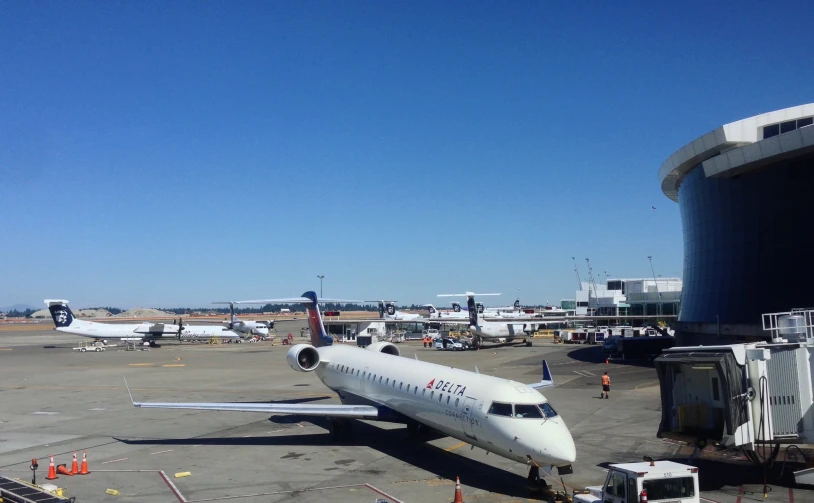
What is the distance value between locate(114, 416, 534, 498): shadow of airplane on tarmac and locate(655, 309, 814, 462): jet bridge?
186 inches

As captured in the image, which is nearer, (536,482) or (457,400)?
(536,482)

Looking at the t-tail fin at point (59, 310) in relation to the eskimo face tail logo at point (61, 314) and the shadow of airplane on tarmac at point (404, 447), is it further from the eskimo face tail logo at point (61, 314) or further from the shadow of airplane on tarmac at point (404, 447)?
the shadow of airplane on tarmac at point (404, 447)

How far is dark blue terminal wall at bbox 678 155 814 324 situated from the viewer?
4056 centimetres

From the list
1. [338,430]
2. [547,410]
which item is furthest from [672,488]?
[338,430]

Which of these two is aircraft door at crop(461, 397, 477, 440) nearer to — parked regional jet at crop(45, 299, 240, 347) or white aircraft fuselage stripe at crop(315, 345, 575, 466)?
white aircraft fuselage stripe at crop(315, 345, 575, 466)

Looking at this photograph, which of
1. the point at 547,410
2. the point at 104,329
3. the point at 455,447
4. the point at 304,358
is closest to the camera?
the point at 547,410

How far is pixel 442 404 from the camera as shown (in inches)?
765

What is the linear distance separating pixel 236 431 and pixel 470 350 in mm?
53977

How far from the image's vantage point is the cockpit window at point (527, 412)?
16.5 meters

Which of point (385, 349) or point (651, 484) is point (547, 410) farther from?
point (385, 349)

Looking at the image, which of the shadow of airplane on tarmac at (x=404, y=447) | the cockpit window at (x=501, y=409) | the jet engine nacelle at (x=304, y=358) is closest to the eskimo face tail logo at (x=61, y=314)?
the shadow of airplane on tarmac at (x=404, y=447)

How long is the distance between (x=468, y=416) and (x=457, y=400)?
2.87ft

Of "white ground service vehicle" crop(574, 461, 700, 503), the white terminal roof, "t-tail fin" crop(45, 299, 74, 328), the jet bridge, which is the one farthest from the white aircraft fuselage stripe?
"t-tail fin" crop(45, 299, 74, 328)

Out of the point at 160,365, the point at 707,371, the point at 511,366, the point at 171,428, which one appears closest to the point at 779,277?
the point at 511,366
